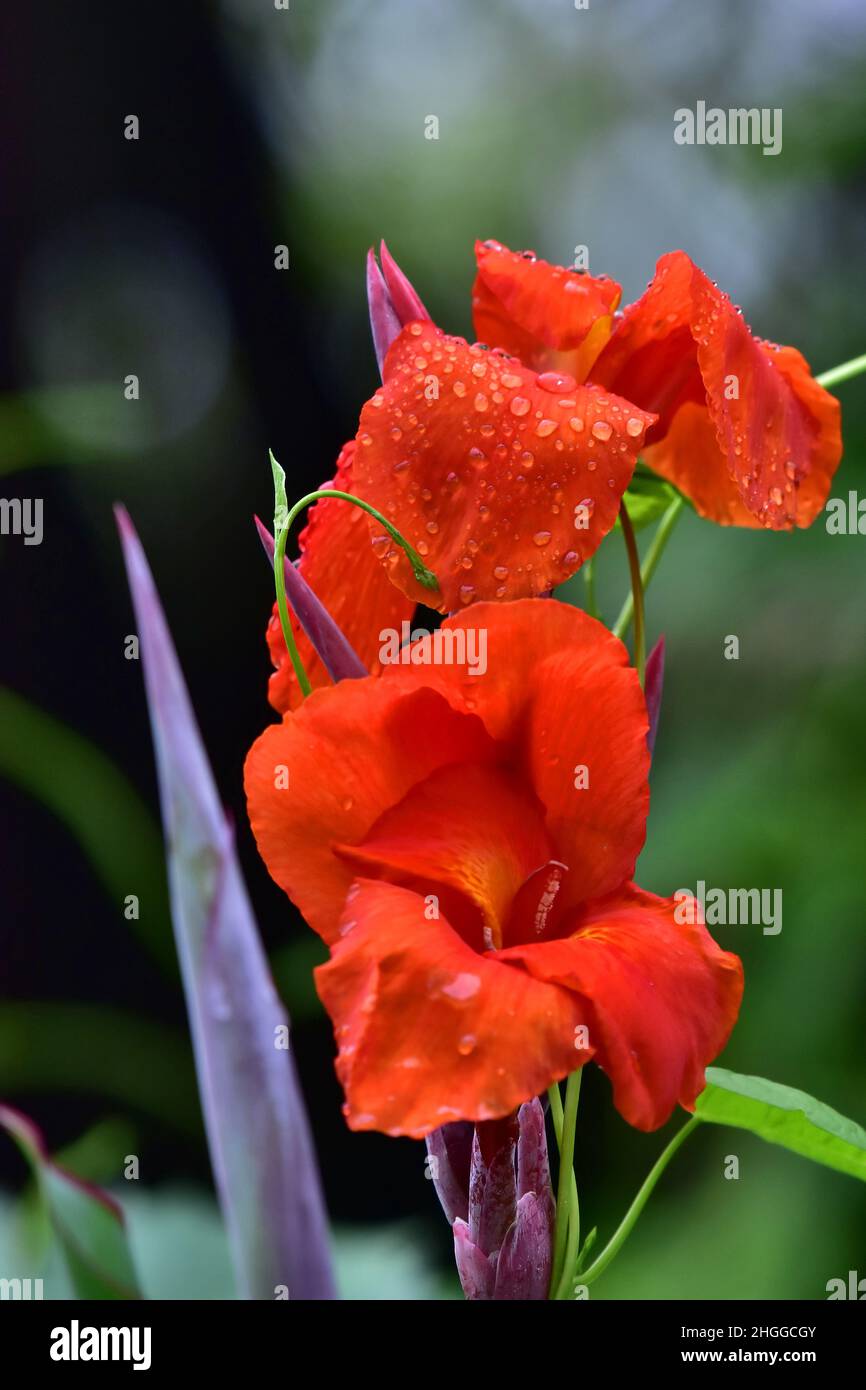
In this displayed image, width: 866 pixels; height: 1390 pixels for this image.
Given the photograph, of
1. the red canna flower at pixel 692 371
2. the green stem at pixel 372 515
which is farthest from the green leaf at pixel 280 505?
the red canna flower at pixel 692 371

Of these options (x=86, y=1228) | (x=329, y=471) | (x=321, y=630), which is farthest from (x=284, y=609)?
(x=329, y=471)

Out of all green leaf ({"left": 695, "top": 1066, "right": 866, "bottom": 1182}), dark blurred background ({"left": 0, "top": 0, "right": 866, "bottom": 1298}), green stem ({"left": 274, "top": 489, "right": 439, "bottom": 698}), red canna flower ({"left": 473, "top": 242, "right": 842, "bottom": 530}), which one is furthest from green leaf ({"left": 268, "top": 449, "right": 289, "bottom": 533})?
dark blurred background ({"left": 0, "top": 0, "right": 866, "bottom": 1298})

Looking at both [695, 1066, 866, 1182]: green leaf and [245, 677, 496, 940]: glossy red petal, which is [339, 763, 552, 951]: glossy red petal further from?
[695, 1066, 866, 1182]: green leaf

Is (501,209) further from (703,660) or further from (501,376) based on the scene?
(501,376)

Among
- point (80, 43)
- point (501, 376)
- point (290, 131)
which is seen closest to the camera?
point (501, 376)

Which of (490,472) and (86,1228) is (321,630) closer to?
(490,472)
